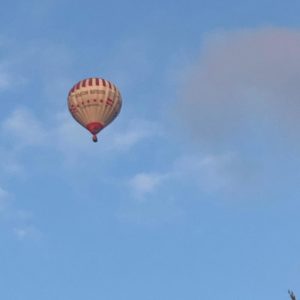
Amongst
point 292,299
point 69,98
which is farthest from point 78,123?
point 292,299

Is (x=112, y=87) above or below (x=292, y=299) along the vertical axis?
above

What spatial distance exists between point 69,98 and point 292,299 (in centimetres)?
3781

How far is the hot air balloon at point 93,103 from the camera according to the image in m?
161

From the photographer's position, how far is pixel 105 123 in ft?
532

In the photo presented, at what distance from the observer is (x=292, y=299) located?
517ft

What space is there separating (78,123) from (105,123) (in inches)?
152

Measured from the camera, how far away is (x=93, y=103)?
161m

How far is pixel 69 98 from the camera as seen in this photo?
163m

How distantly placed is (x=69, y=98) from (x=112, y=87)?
566 centimetres

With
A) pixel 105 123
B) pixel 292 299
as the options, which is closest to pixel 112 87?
pixel 105 123

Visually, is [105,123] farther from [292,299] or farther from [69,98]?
[292,299]

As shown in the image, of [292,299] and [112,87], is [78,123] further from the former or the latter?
[292,299]

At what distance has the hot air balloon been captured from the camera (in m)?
161

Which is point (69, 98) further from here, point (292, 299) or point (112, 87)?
point (292, 299)
